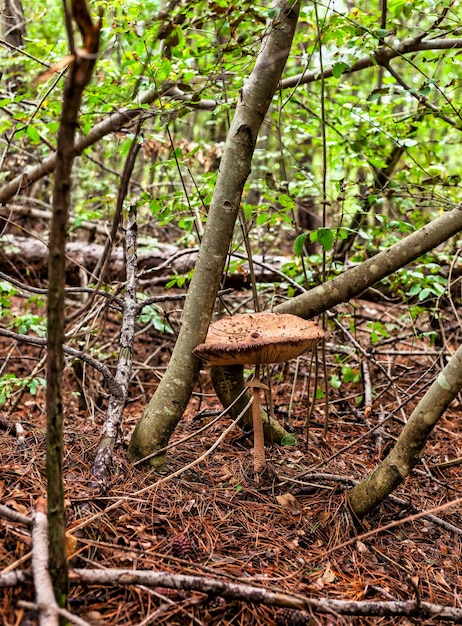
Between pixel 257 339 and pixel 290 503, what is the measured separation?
903mm

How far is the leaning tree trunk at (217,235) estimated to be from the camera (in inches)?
100

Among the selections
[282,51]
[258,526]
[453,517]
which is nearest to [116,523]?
[258,526]

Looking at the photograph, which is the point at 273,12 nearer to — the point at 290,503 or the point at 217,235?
the point at 217,235

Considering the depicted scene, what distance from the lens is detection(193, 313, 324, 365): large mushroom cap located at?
229cm

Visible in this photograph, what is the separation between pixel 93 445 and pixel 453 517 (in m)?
2.00

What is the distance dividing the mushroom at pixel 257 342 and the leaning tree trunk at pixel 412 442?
0.56 meters

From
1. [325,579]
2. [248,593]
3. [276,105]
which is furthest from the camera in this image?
[276,105]

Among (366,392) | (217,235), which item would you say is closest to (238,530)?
(217,235)

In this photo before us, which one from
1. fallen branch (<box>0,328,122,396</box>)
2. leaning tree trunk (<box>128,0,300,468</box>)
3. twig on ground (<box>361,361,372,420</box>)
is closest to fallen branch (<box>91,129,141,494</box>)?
fallen branch (<box>0,328,122,396</box>)

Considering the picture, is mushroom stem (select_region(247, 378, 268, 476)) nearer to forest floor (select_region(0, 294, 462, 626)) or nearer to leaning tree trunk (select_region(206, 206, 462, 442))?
forest floor (select_region(0, 294, 462, 626))

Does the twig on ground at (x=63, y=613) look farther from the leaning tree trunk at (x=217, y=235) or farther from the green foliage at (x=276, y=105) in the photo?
the green foliage at (x=276, y=105)

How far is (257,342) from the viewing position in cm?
224

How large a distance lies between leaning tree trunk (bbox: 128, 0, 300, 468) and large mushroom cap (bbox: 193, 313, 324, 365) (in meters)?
0.12

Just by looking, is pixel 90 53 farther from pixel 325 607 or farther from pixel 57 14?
pixel 57 14
